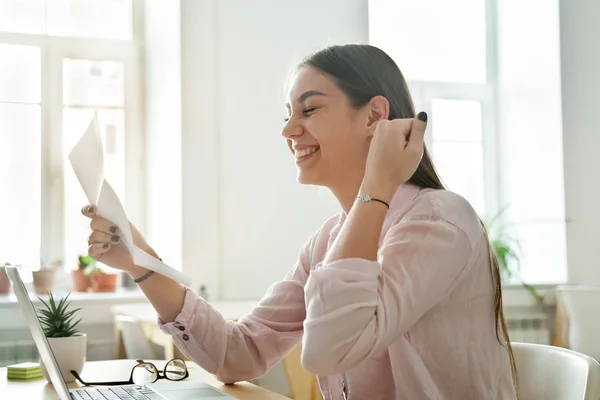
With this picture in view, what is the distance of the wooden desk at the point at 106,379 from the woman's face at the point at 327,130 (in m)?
0.40

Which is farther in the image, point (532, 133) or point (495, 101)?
point (495, 101)

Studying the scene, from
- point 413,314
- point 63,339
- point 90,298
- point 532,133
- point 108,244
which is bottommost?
point 90,298

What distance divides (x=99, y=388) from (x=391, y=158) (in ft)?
2.22

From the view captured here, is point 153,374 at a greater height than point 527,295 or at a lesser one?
greater

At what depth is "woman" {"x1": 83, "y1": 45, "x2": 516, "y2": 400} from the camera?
1096 mm

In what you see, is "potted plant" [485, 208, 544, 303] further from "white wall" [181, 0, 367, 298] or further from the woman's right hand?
the woman's right hand

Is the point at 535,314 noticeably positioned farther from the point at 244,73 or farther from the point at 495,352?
the point at 495,352

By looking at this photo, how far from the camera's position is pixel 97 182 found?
1.24 metres

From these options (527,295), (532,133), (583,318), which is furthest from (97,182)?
(532,133)

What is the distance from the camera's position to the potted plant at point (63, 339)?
156 cm

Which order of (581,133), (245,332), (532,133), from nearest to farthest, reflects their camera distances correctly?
(245,332), (581,133), (532,133)

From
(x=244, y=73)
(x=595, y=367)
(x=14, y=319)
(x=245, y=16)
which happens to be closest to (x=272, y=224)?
(x=244, y=73)

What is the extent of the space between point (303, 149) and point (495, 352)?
500mm

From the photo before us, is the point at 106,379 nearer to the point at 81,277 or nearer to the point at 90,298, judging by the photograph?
the point at 90,298
